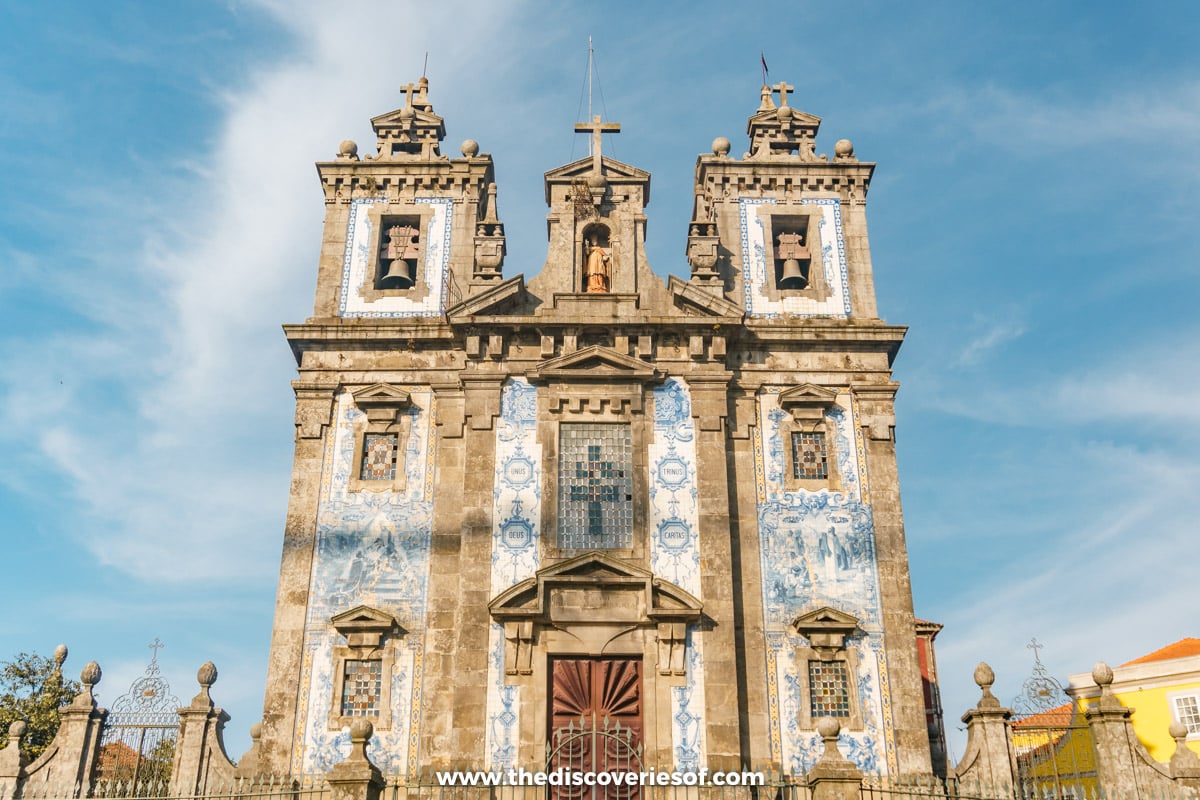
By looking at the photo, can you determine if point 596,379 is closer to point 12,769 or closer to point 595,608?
point 595,608

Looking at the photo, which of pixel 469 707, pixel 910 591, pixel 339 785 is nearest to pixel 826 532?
pixel 910 591

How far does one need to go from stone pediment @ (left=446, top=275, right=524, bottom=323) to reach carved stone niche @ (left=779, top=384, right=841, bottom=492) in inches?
221

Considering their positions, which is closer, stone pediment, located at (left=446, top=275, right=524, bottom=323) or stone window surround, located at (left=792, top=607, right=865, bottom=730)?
stone window surround, located at (left=792, top=607, right=865, bottom=730)

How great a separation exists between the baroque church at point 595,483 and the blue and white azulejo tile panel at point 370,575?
41 millimetres

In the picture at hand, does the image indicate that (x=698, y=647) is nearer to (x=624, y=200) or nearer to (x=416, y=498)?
(x=416, y=498)

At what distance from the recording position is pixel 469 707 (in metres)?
18.9

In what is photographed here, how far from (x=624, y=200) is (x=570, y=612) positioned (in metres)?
8.85

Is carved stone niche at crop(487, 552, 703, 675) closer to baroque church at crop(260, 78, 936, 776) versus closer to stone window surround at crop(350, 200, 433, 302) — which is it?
baroque church at crop(260, 78, 936, 776)

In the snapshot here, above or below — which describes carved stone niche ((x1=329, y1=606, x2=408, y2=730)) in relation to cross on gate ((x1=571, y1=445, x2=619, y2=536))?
below

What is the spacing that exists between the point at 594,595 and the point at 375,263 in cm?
855

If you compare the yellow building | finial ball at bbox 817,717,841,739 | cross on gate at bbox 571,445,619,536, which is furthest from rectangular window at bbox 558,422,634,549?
the yellow building

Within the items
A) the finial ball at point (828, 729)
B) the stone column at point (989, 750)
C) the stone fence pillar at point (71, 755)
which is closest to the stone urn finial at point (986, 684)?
the stone column at point (989, 750)

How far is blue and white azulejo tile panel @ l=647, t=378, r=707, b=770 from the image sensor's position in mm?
18891

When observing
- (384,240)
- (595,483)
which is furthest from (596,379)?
(384,240)
